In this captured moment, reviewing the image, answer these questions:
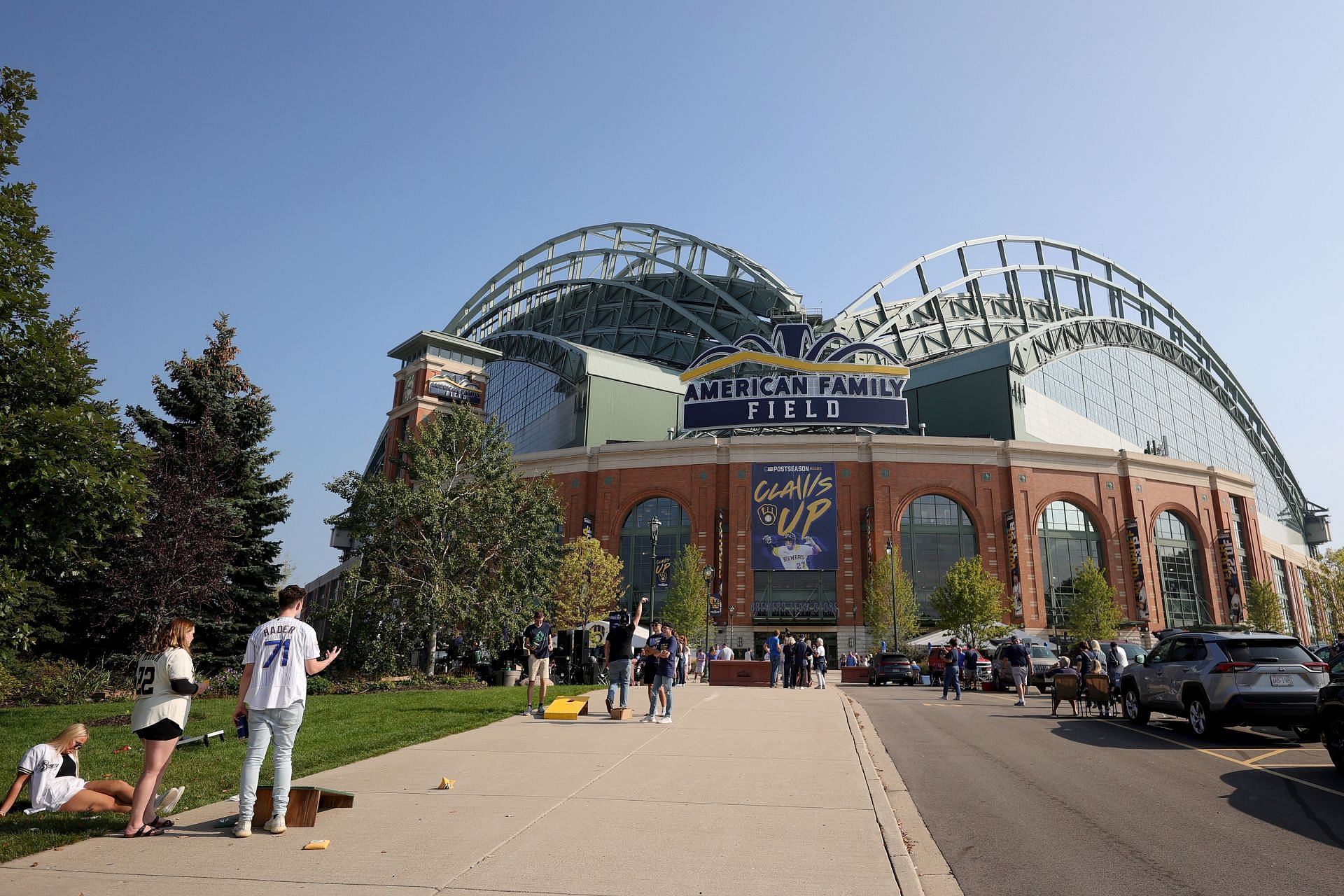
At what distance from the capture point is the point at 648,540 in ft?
188

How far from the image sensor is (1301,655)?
Result: 12906 mm

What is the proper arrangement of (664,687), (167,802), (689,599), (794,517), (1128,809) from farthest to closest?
1. (794,517)
2. (689,599)
3. (664,687)
4. (1128,809)
5. (167,802)

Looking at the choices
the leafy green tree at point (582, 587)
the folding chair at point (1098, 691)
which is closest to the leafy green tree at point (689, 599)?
the leafy green tree at point (582, 587)

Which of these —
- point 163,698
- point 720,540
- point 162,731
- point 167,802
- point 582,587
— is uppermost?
point 720,540

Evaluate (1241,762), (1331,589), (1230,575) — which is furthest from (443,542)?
(1331,589)

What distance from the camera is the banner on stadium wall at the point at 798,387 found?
5397 cm

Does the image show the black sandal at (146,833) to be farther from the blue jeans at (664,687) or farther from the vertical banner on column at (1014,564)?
the vertical banner on column at (1014,564)

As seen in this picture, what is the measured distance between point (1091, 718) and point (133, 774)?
16.1 meters

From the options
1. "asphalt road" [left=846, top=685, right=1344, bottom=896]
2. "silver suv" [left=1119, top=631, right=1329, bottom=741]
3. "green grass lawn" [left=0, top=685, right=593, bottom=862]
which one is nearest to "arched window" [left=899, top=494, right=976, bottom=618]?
"green grass lawn" [left=0, top=685, right=593, bottom=862]

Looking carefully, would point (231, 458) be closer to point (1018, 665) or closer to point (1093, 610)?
point (1018, 665)

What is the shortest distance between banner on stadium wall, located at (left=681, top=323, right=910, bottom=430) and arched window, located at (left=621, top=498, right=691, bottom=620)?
6187mm

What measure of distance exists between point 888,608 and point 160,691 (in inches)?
1863

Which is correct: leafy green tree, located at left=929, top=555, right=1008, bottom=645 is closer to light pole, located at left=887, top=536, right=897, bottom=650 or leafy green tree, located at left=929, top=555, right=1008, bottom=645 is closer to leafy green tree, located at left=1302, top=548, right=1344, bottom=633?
light pole, located at left=887, top=536, right=897, bottom=650

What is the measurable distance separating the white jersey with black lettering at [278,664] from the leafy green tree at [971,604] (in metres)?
46.2
